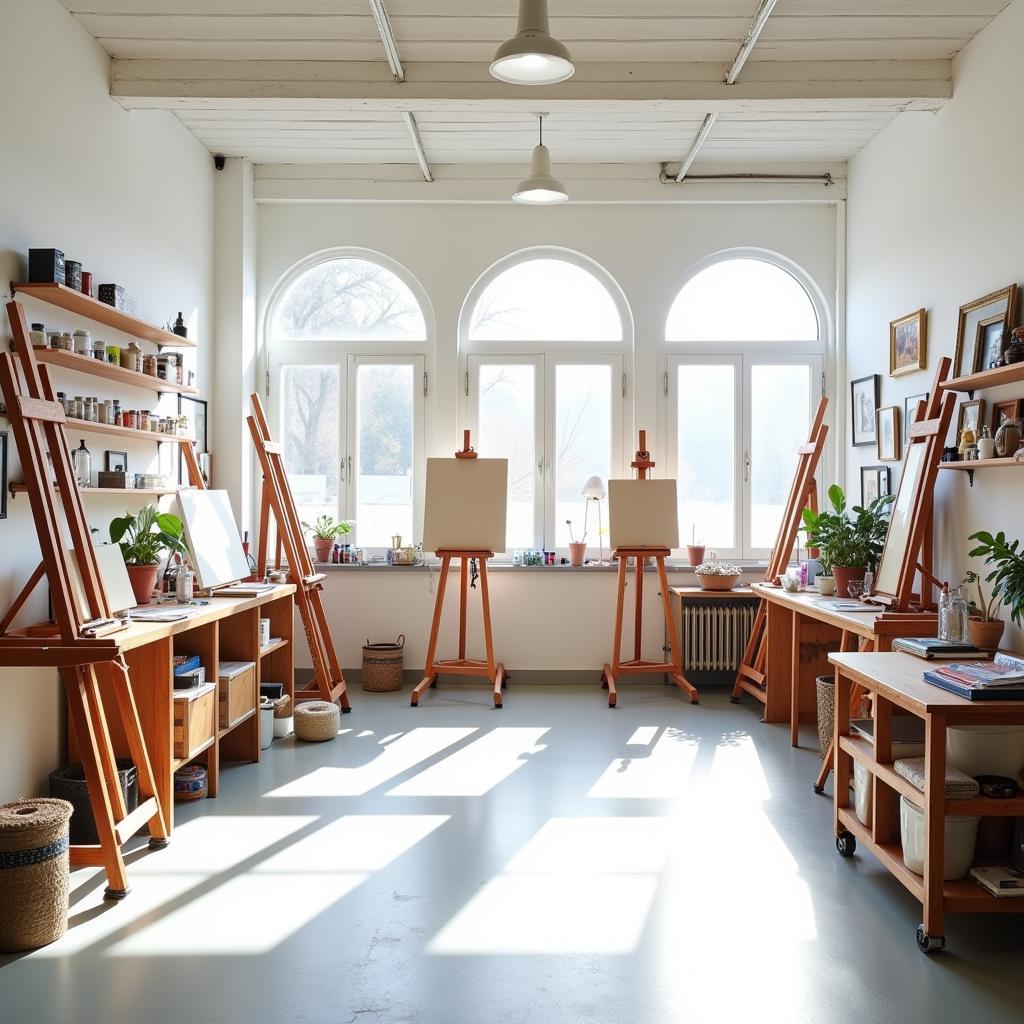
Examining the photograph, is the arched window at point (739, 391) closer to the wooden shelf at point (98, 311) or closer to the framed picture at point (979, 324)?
the framed picture at point (979, 324)

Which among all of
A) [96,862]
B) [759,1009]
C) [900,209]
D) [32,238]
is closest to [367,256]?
[32,238]

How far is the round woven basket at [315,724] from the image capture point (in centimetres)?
502

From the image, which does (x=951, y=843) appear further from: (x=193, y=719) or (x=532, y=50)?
(x=532, y=50)

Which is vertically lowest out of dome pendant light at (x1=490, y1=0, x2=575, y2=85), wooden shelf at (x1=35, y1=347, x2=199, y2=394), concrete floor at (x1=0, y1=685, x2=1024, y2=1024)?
concrete floor at (x1=0, y1=685, x2=1024, y2=1024)

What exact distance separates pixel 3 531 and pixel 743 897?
319cm

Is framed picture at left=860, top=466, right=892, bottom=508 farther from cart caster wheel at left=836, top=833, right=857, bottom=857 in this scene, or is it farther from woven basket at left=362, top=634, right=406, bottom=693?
woven basket at left=362, top=634, right=406, bottom=693

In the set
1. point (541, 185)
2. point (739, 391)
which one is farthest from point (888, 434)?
point (541, 185)

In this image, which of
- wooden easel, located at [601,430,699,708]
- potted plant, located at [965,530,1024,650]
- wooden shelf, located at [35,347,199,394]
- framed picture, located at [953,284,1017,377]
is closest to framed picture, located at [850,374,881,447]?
framed picture, located at [953,284,1017,377]

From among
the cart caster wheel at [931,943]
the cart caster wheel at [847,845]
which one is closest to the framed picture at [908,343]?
the cart caster wheel at [847,845]

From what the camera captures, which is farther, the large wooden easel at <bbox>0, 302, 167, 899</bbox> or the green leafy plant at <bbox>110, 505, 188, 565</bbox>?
the green leafy plant at <bbox>110, 505, 188, 565</bbox>

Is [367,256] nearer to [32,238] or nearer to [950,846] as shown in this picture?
[32,238]

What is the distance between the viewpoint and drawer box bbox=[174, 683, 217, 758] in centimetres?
377

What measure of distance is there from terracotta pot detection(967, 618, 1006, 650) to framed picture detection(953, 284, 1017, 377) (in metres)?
1.35

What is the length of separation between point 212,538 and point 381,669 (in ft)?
6.16
